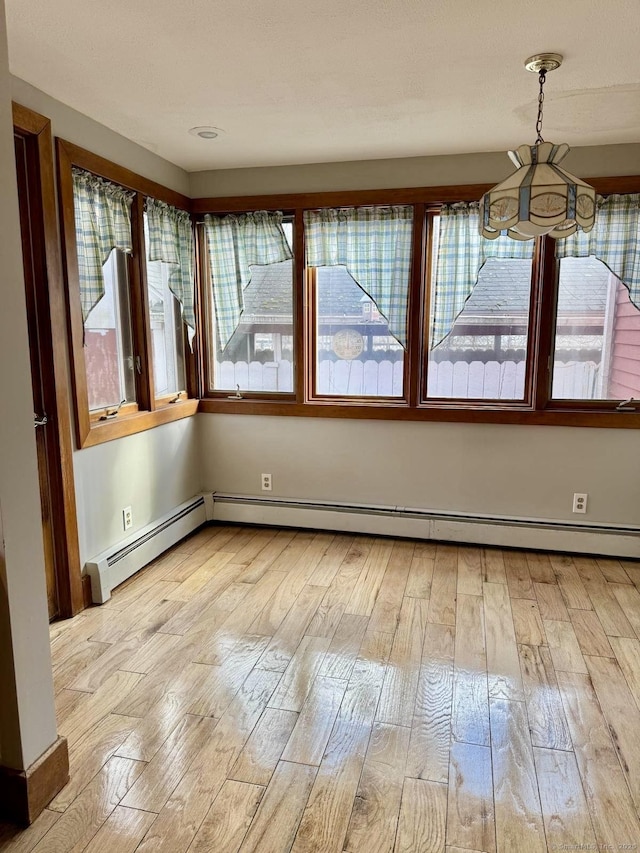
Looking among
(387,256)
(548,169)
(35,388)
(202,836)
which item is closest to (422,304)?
(387,256)

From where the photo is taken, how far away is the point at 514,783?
183 cm

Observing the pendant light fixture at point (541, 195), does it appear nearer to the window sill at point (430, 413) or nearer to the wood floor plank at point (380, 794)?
the window sill at point (430, 413)

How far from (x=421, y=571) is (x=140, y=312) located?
2243 mm

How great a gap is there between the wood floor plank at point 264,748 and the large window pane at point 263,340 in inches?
92.3

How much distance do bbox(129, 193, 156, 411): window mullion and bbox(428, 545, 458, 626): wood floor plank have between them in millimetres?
1976

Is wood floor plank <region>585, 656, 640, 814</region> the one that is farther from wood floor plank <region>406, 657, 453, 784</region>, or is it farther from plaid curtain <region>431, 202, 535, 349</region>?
plaid curtain <region>431, 202, 535, 349</region>

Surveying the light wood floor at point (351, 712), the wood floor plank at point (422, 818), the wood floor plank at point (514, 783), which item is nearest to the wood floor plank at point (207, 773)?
the light wood floor at point (351, 712)

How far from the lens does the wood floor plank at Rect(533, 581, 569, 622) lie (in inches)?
114

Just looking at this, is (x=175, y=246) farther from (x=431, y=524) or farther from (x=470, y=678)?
(x=470, y=678)

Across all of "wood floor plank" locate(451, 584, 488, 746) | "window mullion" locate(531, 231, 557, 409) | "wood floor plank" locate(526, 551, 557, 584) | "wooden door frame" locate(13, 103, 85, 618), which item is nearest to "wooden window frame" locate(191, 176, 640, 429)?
"window mullion" locate(531, 231, 557, 409)

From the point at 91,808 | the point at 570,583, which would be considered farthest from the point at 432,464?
the point at 91,808

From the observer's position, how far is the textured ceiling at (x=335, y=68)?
1947 mm

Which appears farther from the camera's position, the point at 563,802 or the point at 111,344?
the point at 111,344

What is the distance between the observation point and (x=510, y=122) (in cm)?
298
